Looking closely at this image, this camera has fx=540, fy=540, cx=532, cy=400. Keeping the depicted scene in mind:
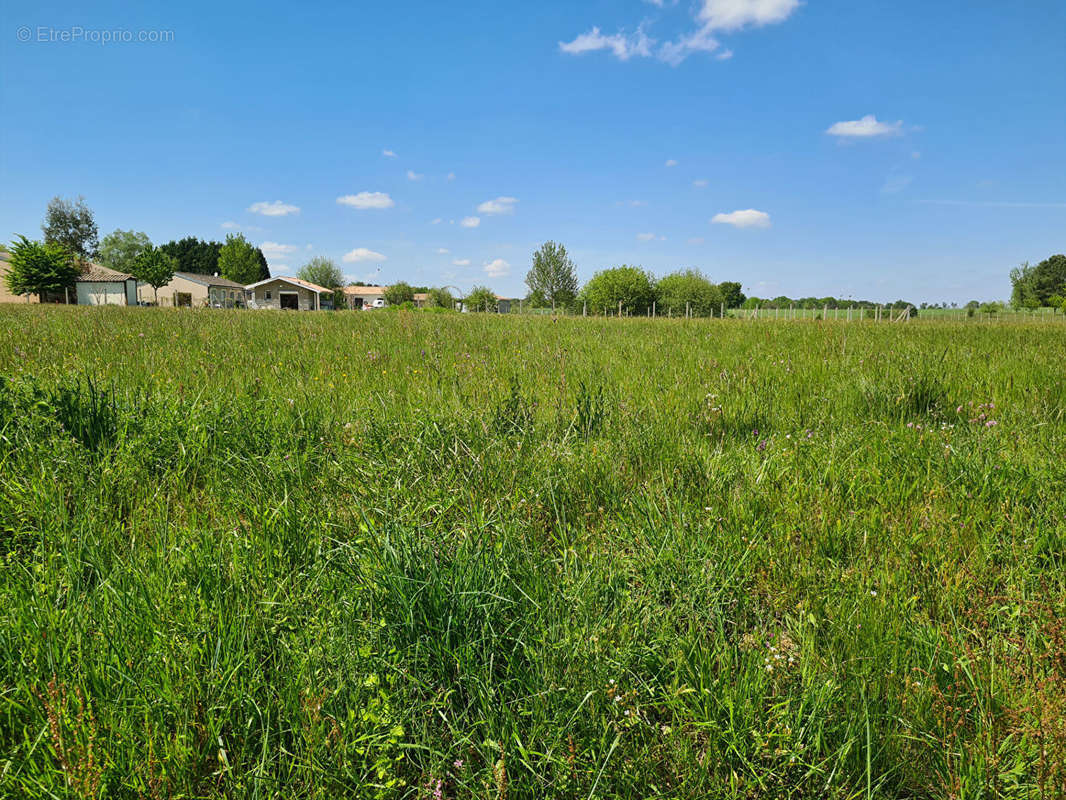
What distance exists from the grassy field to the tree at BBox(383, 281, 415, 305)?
98.9 m

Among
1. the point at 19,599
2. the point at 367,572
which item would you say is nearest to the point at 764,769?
the point at 367,572

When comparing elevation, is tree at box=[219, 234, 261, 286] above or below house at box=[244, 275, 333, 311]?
above

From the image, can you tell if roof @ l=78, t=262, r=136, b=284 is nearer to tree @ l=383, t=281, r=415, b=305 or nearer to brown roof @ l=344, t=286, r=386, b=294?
tree @ l=383, t=281, r=415, b=305

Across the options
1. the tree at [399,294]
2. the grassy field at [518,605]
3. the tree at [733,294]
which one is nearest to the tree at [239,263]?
the tree at [399,294]

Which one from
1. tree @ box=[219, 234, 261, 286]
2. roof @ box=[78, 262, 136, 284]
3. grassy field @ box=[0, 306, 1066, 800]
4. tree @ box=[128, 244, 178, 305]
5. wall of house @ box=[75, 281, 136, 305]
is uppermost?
tree @ box=[219, 234, 261, 286]

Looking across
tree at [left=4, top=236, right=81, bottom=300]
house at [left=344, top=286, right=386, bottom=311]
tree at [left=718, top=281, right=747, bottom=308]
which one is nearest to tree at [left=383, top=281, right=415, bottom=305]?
house at [left=344, top=286, right=386, bottom=311]

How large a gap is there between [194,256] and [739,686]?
134 m

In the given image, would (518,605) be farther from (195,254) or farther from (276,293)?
(195,254)

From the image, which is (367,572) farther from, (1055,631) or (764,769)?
(1055,631)

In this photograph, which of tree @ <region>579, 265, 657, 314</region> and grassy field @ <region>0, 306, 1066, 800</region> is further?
tree @ <region>579, 265, 657, 314</region>

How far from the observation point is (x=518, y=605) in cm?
175

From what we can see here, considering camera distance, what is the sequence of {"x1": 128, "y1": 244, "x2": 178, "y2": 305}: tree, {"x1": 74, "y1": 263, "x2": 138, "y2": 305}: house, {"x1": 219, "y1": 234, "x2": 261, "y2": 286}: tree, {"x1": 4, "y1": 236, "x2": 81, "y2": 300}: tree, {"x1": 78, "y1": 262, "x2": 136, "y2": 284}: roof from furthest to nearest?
{"x1": 219, "y1": 234, "x2": 261, "y2": 286}: tree
{"x1": 128, "y1": 244, "x2": 178, "y2": 305}: tree
{"x1": 78, "y1": 262, "x2": 136, "y2": 284}: roof
{"x1": 74, "y1": 263, "x2": 138, "y2": 305}: house
{"x1": 4, "y1": 236, "x2": 81, "y2": 300}: tree

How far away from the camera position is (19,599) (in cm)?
165

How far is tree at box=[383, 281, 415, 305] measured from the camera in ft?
325
